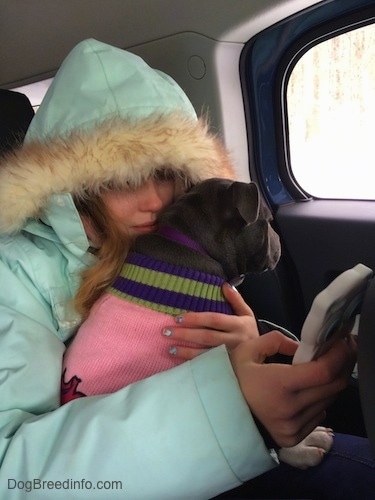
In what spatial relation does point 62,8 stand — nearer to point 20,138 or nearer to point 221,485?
point 20,138

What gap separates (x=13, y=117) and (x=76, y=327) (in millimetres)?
803

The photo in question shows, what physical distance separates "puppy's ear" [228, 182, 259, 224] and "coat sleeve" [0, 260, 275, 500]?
1.06ft

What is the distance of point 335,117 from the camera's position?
1739 millimetres

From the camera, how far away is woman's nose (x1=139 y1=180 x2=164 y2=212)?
3.88 ft

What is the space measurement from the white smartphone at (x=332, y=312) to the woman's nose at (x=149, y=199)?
565 mm

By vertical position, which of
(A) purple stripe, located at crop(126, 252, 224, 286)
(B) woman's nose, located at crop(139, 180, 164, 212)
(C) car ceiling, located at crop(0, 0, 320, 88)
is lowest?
(A) purple stripe, located at crop(126, 252, 224, 286)

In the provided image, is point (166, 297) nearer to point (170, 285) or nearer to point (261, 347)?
point (170, 285)

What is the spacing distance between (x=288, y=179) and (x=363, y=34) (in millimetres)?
525

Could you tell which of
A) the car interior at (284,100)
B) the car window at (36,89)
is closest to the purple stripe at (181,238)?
the car interior at (284,100)

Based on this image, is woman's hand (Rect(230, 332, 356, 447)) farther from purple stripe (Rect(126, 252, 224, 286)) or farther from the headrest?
the headrest

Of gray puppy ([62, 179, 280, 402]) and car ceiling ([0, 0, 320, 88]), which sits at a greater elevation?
car ceiling ([0, 0, 320, 88])

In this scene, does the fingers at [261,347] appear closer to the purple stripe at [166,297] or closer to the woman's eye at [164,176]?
the purple stripe at [166,297]

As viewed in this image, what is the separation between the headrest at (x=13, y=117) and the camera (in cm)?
156

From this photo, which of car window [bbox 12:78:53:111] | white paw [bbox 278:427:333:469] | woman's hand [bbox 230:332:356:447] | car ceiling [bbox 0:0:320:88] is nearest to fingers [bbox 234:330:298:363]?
woman's hand [bbox 230:332:356:447]
